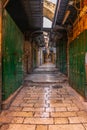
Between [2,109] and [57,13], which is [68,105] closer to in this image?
[2,109]

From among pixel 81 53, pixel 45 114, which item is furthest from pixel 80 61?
pixel 45 114

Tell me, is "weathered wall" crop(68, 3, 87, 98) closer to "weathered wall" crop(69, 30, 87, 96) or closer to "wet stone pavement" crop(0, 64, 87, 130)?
"weathered wall" crop(69, 30, 87, 96)

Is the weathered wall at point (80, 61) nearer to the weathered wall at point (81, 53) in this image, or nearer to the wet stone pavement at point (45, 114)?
the weathered wall at point (81, 53)

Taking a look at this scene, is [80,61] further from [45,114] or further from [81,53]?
[45,114]

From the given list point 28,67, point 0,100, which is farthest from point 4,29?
point 28,67

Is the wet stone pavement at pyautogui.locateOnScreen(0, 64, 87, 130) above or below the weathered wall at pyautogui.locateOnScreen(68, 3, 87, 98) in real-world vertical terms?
below

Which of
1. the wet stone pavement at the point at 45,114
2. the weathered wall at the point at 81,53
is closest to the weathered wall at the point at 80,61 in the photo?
the weathered wall at the point at 81,53

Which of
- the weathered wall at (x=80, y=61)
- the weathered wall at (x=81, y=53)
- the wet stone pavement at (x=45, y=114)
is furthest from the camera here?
the weathered wall at (x=80, y=61)

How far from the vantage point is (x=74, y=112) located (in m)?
5.31

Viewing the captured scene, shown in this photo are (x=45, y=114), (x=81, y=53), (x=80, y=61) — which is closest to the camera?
(x=45, y=114)

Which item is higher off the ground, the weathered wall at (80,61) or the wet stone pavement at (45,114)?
the weathered wall at (80,61)

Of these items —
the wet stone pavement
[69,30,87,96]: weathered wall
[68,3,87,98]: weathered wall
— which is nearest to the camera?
A: the wet stone pavement

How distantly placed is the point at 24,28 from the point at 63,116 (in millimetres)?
9111

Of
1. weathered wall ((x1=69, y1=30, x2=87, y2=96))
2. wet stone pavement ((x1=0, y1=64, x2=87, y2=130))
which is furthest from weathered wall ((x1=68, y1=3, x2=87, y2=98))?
wet stone pavement ((x1=0, y1=64, x2=87, y2=130))
